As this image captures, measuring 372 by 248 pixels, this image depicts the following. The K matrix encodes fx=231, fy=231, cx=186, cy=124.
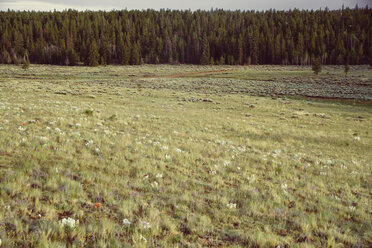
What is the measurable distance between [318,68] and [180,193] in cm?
8482

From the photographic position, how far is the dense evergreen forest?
129m

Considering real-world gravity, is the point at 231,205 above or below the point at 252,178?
above

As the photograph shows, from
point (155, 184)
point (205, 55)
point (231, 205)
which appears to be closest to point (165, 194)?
point (155, 184)

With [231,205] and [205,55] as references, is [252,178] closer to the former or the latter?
[231,205]

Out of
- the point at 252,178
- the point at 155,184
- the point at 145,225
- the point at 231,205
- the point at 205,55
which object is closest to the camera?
the point at 145,225

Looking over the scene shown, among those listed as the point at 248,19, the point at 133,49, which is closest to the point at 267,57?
the point at 248,19

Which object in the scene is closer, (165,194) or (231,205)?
(231,205)

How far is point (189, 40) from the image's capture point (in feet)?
504

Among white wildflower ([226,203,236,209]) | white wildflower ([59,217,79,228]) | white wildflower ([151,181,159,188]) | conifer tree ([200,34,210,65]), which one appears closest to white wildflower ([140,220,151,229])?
white wildflower ([59,217,79,228])

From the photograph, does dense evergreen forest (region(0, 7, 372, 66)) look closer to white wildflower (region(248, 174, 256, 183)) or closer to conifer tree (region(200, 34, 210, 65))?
conifer tree (region(200, 34, 210, 65))

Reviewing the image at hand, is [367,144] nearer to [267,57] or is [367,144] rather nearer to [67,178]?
[67,178]

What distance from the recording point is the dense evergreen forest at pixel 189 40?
128625 millimetres

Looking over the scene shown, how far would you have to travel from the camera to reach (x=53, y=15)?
6836 inches

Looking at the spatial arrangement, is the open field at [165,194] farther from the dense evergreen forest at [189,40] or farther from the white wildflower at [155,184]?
the dense evergreen forest at [189,40]
